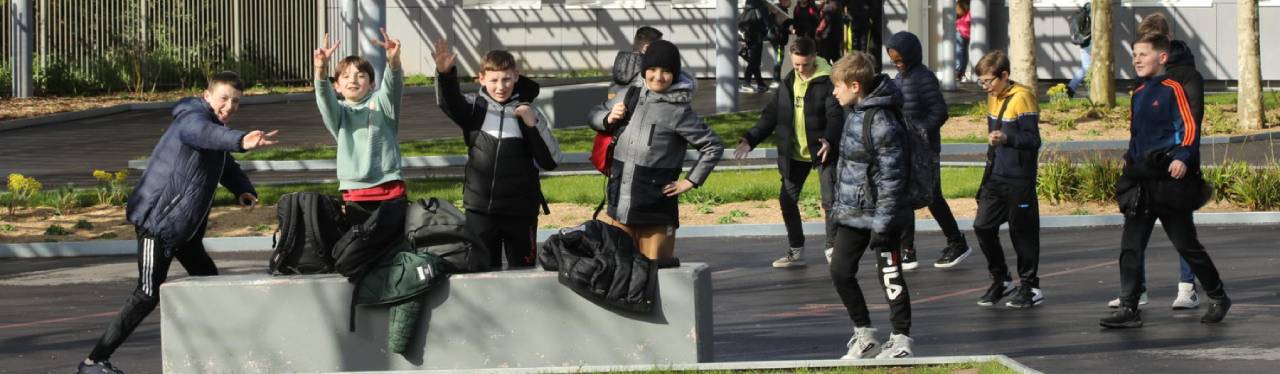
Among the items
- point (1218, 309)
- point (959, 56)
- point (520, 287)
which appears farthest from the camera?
point (959, 56)

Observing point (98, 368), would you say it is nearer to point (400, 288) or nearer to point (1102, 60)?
point (400, 288)

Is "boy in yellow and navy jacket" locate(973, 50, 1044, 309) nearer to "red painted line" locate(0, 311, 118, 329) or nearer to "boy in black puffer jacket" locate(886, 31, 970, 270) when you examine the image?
"boy in black puffer jacket" locate(886, 31, 970, 270)

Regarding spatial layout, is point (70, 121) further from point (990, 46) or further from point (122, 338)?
point (122, 338)

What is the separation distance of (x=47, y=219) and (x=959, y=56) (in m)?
20.1

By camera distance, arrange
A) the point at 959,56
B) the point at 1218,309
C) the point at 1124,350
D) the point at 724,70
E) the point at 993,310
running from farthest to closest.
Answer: the point at 959,56 → the point at 724,70 → the point at 993,310 → the point at 1218,309 → the point at 1124,350

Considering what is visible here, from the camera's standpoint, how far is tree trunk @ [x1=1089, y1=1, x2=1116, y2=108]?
26.0 metres

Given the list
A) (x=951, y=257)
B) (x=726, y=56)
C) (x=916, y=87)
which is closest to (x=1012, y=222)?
(x=916, y=87)

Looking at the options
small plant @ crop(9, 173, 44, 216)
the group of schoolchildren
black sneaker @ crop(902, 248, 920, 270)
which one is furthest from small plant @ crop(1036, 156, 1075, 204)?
small plant @ crop(9, 173, 44, 216)

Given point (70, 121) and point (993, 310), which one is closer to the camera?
point (993, 310)

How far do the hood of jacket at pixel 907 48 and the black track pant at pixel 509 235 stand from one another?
11.1 feet

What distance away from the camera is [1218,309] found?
1084cm

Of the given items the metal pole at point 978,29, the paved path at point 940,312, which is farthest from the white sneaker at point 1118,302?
the metal pole at point 978,29

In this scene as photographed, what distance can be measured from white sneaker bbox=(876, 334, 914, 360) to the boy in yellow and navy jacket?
7.23 feet

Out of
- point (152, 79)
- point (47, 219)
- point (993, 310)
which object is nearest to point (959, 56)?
point (152, 79)
